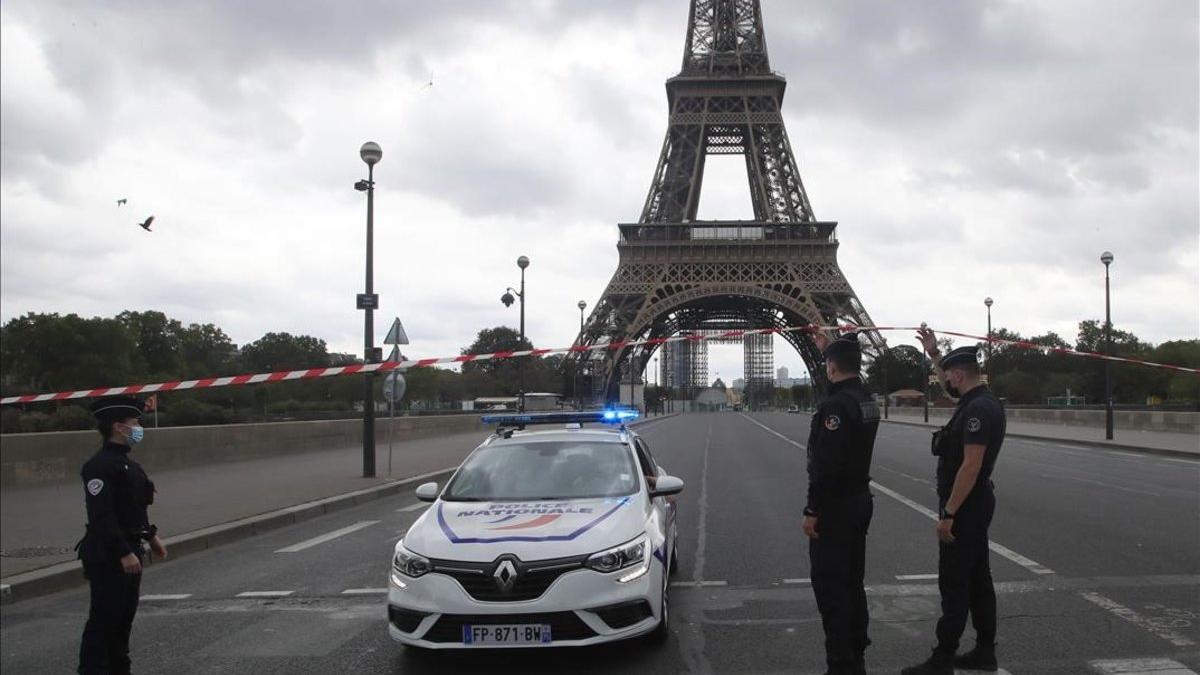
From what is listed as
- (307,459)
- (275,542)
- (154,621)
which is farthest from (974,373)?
(307,459)

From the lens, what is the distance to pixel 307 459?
2131cm

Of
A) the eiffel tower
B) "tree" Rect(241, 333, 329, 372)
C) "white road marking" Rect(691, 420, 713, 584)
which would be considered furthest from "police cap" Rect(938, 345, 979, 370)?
"tree" Rect(241, 333, 329, 372)

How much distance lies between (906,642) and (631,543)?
6.34 ft

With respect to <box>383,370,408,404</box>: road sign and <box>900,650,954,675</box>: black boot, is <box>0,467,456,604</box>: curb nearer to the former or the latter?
<box>383,370,408,404</box>: road sign

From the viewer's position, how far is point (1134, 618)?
6246 mm

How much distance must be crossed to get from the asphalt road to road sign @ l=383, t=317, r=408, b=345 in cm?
556

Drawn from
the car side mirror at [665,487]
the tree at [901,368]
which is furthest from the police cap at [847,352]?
the tree at [901,368]

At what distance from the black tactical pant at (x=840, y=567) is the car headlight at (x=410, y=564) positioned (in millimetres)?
2146

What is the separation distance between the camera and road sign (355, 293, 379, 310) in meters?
17.5

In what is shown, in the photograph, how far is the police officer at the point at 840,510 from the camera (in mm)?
4629

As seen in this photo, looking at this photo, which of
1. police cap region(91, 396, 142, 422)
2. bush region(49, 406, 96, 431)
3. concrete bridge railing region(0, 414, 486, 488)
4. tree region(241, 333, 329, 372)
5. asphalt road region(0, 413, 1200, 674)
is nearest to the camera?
police cap region(91, 396, 142, 422)

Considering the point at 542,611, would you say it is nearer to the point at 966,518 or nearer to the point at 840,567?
the point at 840,567

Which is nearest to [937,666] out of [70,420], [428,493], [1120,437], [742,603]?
[742,603]

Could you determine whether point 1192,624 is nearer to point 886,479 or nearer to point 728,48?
point 886,479
